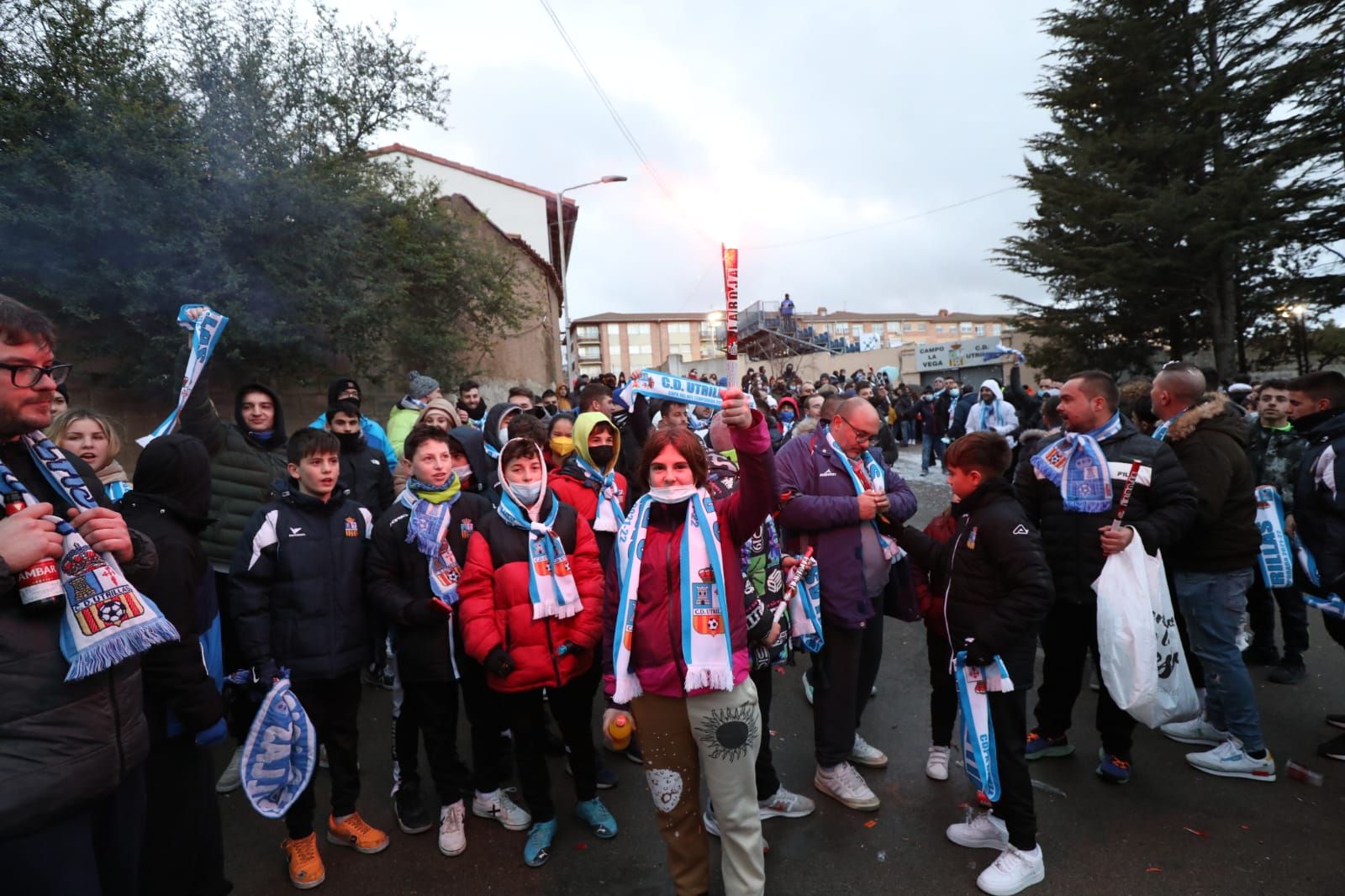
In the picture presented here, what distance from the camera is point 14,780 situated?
1503 mm

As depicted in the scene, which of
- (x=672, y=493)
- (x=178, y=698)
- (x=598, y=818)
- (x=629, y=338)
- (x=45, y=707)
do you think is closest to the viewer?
(x=45, y=707)

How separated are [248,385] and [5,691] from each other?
10.1 ft

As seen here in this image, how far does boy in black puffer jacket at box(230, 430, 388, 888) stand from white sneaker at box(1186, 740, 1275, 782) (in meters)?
4.38

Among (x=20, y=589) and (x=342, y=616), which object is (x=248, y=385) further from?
(x=20, y=589)

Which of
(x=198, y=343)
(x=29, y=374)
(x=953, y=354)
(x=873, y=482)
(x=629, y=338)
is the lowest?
(x=873, y=482)

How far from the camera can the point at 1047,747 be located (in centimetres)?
377

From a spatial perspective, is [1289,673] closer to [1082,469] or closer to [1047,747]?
[1047,747]

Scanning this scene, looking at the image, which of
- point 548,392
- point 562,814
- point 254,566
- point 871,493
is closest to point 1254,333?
point 548,392

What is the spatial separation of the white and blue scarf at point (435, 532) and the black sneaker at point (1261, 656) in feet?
19.0

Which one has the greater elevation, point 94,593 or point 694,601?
point 94,593

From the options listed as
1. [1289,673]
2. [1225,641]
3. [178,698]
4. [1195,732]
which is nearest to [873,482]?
[1225,641]

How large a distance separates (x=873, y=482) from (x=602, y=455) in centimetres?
160

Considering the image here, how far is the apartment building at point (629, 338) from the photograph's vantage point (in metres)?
70.1

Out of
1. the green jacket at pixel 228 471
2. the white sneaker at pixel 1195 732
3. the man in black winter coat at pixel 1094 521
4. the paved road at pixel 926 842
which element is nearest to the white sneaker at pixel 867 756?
the paved road at pixel 926 842
